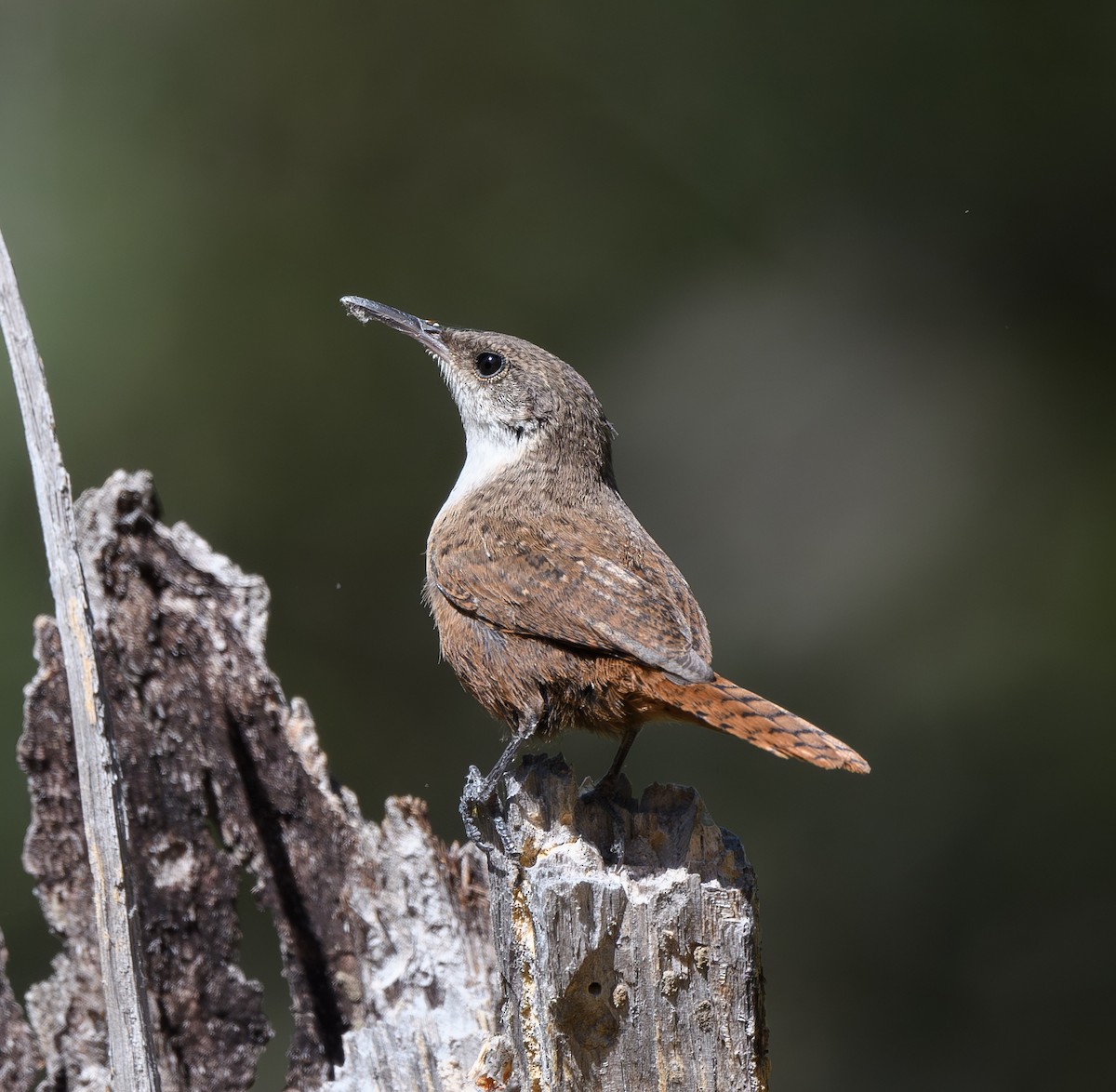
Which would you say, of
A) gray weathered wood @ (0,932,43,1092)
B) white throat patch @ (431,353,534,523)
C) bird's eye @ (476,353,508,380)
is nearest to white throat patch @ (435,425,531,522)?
white throat patch @ (431,353,534,523)

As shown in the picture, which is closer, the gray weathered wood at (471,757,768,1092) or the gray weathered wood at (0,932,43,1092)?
the gray weathered wood at (471,757,768,1092)

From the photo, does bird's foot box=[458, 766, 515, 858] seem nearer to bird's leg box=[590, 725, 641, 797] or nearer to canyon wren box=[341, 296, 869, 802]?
canyon wren box=[341, 296, 869, 802]

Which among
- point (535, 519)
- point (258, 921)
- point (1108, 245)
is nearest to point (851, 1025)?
point (258, 921)

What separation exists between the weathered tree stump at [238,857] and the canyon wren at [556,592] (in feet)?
0.76

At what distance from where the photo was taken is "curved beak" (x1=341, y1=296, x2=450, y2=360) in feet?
13.1

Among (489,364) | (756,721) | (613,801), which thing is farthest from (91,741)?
(489,364)

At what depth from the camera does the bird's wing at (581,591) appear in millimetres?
2969

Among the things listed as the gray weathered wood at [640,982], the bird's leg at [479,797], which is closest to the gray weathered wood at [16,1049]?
the bird's leg at [479,797]

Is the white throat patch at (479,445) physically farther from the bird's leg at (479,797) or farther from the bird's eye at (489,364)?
the bird's leg at (479,797)

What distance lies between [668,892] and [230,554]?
14.3 ft

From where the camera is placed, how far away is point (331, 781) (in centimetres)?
341

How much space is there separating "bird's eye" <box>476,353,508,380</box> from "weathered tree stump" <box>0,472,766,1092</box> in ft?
2.91

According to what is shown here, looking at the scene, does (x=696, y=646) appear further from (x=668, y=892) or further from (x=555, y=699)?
(x=668, y=892)

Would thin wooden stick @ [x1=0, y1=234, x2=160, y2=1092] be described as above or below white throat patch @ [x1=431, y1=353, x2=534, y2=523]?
below
